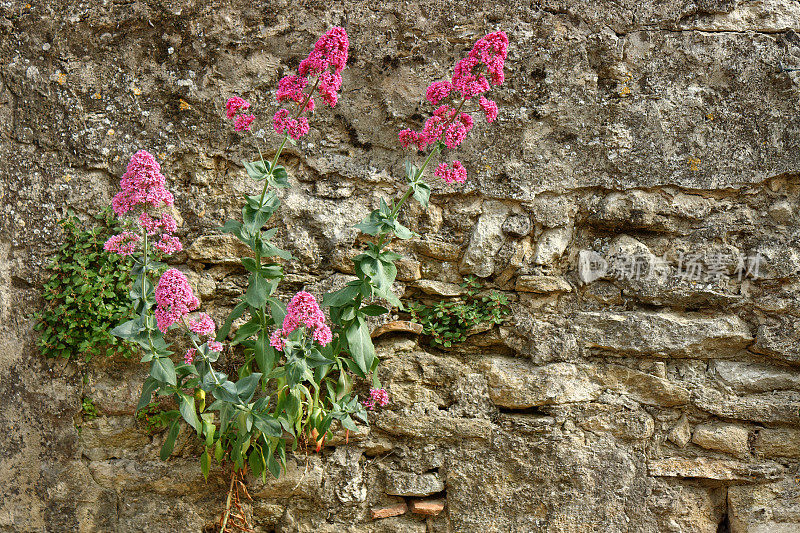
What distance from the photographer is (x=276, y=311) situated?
2.64 meters

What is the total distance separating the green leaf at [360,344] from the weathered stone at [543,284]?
832 mm

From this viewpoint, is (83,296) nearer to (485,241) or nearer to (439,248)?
(439,248)

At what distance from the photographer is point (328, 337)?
2.39 metres

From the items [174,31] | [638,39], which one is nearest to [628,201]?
[638,39]

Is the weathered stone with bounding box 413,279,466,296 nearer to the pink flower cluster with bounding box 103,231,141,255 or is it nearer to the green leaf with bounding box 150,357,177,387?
the green leaf with bounding box 150,357,177,387

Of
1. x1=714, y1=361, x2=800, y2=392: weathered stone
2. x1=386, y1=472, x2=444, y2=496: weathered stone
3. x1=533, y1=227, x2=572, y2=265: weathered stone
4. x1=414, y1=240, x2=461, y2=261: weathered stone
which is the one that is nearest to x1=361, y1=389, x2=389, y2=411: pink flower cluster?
x1=386, y1=472, x2=444, y2=496: weathered stone

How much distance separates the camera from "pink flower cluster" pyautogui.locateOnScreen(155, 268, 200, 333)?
7.30ft

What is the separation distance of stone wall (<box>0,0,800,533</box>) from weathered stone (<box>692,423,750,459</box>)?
0.03 ft

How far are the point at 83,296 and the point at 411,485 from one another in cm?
177

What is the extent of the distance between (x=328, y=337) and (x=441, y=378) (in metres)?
0.82

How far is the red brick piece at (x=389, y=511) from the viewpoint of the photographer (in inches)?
116

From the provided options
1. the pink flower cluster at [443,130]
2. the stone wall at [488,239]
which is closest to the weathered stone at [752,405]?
the stone wall at [488,239]

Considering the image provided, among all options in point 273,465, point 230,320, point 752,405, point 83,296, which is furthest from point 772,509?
point 83,296

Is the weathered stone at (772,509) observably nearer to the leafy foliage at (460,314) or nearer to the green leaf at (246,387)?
the leafy foliage at (460,314)
